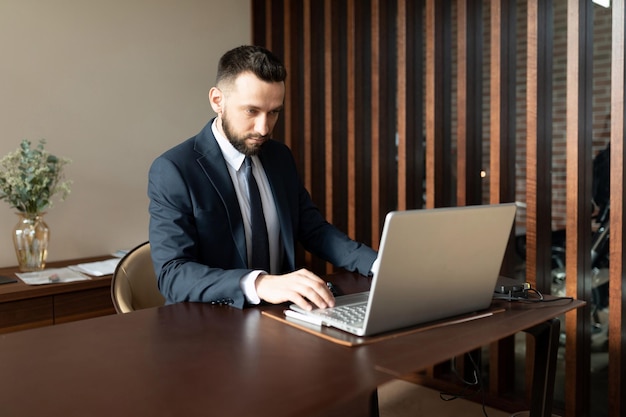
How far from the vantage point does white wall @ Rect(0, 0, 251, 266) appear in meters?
3.26

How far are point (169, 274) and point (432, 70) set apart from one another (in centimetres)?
188

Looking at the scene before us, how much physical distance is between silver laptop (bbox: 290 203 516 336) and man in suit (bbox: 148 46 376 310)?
392 mm

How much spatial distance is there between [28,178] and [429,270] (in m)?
2.23

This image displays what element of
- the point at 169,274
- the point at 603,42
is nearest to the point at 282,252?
the point at 169,274

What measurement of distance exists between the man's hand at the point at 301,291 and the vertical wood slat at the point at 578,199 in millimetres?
1552

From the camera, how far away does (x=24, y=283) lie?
2.84 meters

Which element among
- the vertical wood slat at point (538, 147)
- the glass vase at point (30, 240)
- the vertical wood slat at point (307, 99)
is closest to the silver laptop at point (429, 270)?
the vertical wood slat at point (538, 147)

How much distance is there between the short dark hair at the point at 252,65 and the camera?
2.12 m

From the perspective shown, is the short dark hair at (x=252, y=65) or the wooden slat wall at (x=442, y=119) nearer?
the short dark hair at (x=252, y=65)

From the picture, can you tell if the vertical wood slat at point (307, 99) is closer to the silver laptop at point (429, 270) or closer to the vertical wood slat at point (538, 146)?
the vertical wood slat at point (538, 146)

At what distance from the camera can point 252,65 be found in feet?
6.96

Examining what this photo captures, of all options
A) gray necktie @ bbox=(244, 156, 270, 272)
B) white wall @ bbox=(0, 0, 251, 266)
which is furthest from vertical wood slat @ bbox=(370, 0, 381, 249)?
gray necktie @ bbox=(244, 156, 270, 272)

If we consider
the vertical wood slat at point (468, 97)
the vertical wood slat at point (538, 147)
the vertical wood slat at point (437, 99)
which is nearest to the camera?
the vertical wood slat at point (538, 147)

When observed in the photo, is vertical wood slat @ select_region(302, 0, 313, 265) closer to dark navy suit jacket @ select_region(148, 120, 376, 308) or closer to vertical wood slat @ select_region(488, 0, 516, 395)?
vertical wood slat @ select_region(488, 0, 516, 395)
